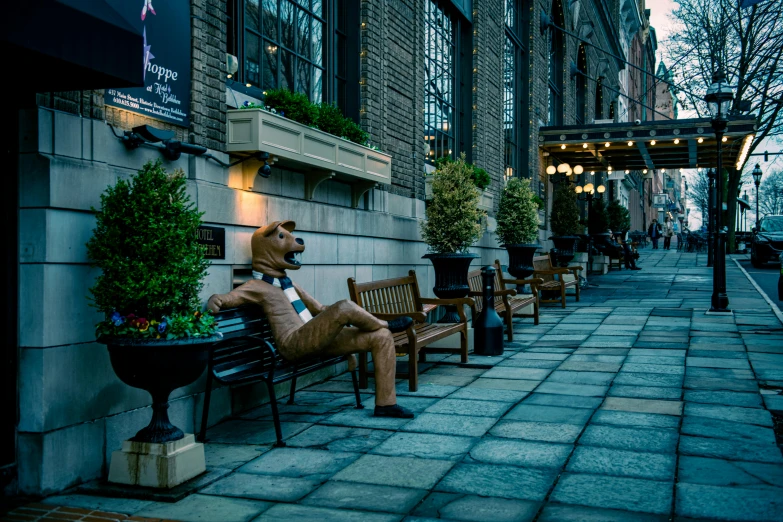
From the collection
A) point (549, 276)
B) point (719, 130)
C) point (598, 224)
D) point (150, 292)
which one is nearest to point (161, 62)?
point (150, 292)

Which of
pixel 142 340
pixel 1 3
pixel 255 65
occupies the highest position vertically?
pixel 255 65

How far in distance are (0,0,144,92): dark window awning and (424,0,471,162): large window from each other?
8.39 meters

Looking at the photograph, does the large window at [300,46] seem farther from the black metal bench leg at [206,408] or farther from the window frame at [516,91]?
the window frame at [516,91]

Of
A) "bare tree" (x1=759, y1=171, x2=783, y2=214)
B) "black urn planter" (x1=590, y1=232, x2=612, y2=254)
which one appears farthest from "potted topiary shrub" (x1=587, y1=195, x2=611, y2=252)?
"bare tree" (x1=759, y1=171, x2=783, y2=214)

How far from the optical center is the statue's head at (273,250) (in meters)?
6.10

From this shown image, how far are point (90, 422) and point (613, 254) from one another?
2605cm

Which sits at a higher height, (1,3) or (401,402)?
(1,3)

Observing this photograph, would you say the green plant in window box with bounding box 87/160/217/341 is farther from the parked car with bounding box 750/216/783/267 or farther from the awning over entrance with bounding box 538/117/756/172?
the parked car with bounding box 750/216/783/267

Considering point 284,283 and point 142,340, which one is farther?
point 284,283

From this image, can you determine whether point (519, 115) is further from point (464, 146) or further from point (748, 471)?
point (748, 471)

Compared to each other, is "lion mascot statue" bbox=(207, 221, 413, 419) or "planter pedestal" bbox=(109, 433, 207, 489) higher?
"lion mascot statue" bbox=(207, 221, 413, 419)

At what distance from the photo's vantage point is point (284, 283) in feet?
20.3

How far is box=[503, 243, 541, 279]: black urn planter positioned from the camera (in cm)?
1447

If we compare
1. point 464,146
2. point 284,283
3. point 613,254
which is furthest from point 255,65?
point 613,254
